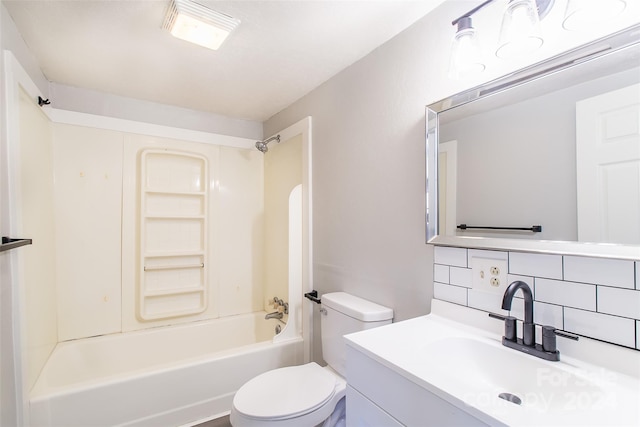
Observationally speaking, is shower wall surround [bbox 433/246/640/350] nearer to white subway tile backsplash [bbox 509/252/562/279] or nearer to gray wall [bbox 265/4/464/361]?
white subway tile backsplash [bbox 509/252/562/279]

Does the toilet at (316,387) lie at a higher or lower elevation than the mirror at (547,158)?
lower

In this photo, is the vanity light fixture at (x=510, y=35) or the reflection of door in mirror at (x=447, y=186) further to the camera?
the reflection of door in mirror at (x=447, y=186)

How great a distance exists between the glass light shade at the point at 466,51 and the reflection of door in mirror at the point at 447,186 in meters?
0.28

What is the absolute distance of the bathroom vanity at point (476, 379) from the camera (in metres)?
0.68

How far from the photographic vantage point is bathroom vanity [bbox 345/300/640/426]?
2.24ft

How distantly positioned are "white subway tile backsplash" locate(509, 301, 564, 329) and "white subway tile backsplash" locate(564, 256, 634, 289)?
0.11 m

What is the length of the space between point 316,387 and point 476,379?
81 centimetres

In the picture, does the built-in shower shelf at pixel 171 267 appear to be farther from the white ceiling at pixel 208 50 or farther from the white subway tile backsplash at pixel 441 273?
the white subway tile backsplash at pixel 441 273

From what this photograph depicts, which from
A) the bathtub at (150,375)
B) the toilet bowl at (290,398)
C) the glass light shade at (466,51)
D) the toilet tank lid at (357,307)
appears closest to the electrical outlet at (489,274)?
the toilet tank lid at (357,307)

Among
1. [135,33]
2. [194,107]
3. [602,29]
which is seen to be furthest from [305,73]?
[602,29]

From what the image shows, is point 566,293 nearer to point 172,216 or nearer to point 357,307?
point 357,307

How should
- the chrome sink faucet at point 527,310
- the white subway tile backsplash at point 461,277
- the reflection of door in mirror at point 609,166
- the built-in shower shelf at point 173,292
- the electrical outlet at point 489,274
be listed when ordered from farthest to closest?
1. the built-in shower shelf at point 173,292
2. the white subway tile backsplash at point 461,277
3. the electrical outlet at point 489,274
4. the chrome sink faucet at point 527,310
5. the reflection of door in mirror at point 609,166

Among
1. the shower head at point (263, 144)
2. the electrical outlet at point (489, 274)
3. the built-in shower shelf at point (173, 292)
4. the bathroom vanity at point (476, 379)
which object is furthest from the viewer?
the shower head at point (263, 144)

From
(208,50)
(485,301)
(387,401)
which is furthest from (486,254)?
(208,50)
